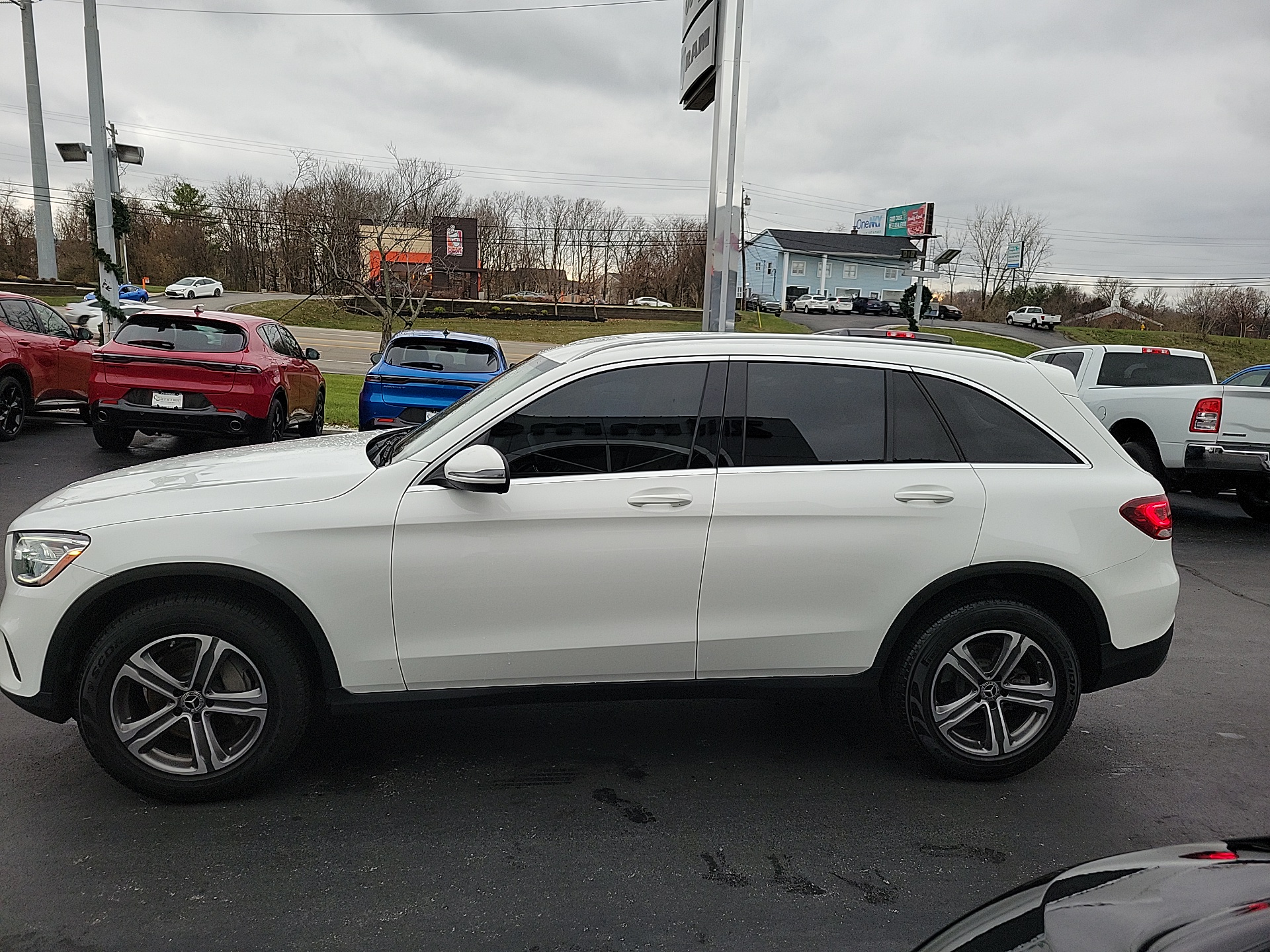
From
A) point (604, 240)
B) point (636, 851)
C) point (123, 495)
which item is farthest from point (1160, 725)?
point (604, 240)

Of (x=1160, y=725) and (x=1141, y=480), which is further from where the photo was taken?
(x=1160, y=725)

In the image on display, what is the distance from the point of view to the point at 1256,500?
11.4m

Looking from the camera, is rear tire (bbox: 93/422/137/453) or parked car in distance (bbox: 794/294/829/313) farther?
parked car in distance (bbox: 794/294/829/313)

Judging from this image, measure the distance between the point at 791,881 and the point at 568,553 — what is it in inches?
54.2

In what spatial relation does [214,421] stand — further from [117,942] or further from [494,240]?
[494,240]

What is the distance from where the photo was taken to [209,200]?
8275cm

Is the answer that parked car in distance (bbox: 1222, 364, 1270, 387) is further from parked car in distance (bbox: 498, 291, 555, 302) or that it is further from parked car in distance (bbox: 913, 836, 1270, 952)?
parked car in distance (bbox: 498, 291, 555, 302)

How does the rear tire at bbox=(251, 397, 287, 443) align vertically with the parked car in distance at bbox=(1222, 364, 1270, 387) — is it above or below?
below

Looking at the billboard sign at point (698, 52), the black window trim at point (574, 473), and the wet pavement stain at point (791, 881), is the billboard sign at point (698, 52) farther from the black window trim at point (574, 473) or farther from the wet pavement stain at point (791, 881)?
the wet pavement stain at point (791, 881)

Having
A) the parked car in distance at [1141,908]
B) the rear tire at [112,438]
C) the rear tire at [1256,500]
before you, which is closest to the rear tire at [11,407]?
the rear tire at [112,438]

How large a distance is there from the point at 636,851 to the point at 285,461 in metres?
2.07

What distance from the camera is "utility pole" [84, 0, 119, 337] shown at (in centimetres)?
1767

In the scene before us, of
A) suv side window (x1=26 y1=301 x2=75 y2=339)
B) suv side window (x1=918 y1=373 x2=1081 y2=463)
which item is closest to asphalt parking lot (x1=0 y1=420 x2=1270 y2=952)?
suv side window (x1=918 y1=373 x2=1081 y2=463)

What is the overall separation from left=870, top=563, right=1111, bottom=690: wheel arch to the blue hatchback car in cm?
746
